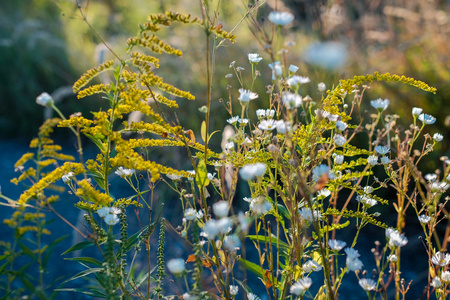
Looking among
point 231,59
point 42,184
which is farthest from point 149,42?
point 231,59

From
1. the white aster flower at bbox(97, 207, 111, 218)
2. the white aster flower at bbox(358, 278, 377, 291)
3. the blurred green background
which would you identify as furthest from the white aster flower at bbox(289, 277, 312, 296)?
the blurred green background

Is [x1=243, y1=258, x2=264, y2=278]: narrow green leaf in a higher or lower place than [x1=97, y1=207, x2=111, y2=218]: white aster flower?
lower

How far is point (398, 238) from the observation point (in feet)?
3.52

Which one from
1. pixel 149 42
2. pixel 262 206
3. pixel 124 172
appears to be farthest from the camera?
pixel 124 172

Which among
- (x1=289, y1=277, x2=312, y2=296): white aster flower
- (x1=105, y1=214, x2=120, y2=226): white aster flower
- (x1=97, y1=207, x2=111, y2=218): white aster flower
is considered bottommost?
(x1=289, y1=277, x2=312, y2=296): white aster flower

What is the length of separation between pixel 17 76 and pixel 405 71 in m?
3.96

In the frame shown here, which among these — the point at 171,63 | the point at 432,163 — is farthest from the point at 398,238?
the point at 171,63

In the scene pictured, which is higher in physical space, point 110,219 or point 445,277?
point 110,219

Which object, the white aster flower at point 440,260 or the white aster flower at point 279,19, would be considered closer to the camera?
the white aster flower at point 279,19

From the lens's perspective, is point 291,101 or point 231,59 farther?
point 231,59

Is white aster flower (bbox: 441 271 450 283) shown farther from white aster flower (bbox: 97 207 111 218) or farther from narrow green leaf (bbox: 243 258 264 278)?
white aster flower (bbox: 97 207 111 218)

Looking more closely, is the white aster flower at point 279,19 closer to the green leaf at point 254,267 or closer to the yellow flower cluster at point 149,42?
the yellow flower cluster at point 149,42

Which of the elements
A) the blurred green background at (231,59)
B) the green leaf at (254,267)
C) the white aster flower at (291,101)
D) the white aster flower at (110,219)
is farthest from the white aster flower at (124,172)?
the blurred green background at (231,59)

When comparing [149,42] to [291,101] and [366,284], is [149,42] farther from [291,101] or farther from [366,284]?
[366,284]
